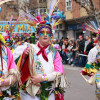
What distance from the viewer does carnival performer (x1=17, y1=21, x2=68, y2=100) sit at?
3.17 m

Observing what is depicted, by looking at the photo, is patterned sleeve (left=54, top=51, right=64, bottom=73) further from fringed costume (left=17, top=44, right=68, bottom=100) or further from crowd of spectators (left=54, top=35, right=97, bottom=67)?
crowd of spectators (left=54, top=35, right=97, bottom=67)

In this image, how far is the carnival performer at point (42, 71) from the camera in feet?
10.4

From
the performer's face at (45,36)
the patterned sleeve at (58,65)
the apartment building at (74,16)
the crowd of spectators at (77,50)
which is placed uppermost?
the apartment building at (74,16)

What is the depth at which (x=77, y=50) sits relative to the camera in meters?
12.5

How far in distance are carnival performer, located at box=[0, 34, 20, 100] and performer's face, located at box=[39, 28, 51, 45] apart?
763mm

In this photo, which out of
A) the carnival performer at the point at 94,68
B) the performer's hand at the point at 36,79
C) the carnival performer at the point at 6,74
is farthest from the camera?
the carnival performer at the point at 94,68

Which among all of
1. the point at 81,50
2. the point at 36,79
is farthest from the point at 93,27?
the point at 81,50

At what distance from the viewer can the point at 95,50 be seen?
14.3ft

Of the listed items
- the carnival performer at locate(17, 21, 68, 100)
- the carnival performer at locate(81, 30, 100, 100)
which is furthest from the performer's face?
the carnival performer at locate(81, 30, 100, 100)

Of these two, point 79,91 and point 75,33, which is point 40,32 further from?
point 75,33

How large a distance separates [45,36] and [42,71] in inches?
21.1

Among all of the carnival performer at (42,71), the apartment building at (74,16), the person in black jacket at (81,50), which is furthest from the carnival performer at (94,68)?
the apartment building at (74,16)

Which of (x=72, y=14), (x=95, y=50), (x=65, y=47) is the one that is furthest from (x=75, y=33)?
(x=95, y=50)

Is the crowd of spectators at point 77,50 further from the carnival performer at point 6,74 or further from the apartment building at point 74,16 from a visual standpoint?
the carnival performer at point 6,74
